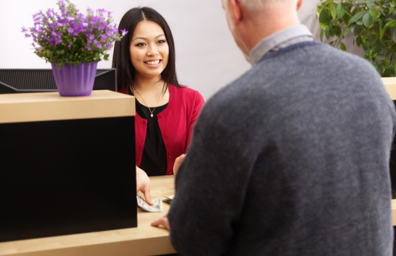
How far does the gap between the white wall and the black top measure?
1.44 meters

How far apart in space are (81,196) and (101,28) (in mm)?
494

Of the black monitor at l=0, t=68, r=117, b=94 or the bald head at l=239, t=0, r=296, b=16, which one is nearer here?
the bald head at l=239, t=0, r=296, b=16

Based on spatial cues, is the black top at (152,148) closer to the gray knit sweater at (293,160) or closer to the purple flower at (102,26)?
the purple flower at (102,26)

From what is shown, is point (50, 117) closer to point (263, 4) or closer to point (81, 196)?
point (81, 196)

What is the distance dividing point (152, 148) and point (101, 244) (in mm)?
999

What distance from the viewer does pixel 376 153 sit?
0.75m

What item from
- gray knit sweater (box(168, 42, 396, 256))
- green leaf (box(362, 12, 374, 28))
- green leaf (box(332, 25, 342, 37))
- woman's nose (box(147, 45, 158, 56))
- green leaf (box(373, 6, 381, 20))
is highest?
green leaf (box(373, 6, 381, 20))

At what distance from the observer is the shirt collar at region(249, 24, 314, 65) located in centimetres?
78

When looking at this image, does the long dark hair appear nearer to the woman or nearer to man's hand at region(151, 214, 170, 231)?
the woman

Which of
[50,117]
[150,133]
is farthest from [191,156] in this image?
[150,133]

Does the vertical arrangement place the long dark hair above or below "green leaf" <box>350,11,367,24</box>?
below

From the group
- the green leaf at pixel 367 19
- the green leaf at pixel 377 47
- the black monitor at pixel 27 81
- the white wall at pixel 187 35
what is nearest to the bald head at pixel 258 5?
the black monitor at pixel 27 81

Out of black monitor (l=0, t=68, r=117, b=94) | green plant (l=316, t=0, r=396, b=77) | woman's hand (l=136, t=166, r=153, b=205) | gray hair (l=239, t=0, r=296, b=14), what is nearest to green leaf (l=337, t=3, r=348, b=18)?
green plant (l=316, t=0, r=396, b=77)

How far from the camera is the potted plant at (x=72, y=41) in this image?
3.58 ft
